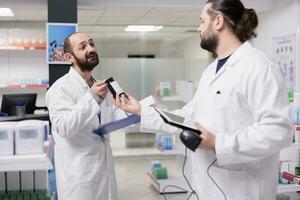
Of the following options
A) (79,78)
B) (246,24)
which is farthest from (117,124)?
(246,24)

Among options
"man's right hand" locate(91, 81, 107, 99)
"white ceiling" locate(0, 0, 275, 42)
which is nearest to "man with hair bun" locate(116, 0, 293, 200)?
"man's right hand" locate(91, 81, 107, 99)

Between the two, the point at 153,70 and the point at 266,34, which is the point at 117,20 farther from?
the point at 266,34

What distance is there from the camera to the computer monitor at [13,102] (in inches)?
158

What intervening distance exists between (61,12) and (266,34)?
3.10 metres

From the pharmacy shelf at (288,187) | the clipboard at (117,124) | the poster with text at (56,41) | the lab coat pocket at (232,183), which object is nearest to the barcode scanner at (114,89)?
the clipboard at (117,124)

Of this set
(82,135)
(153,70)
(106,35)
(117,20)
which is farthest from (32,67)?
(82,135)

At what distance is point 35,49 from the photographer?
649 cm

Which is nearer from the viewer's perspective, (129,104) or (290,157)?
(129,104)

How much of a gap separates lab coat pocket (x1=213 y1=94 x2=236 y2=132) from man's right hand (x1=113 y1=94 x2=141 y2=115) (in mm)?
416

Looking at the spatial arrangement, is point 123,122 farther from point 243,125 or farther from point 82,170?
point 243,125

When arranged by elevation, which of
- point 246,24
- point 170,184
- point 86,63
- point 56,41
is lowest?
point 170,184

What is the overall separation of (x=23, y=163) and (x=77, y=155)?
743 millimetres

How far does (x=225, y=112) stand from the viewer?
5.18ft

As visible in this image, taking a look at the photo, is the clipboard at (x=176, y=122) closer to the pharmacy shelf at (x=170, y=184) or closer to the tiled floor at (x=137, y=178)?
the tiled floor at (x=137, y=178)
